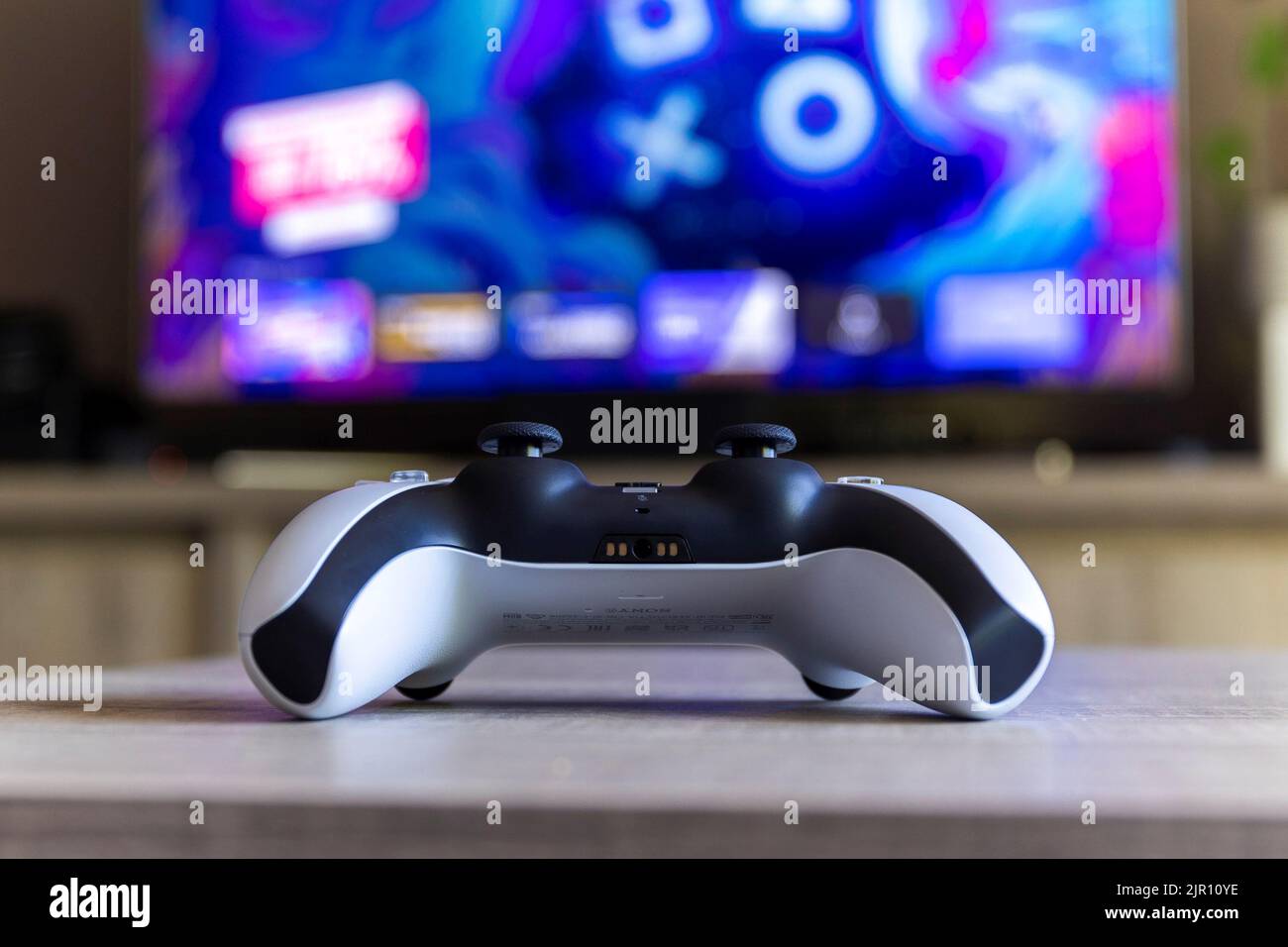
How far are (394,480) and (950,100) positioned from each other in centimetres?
144

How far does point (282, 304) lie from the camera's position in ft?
6.27

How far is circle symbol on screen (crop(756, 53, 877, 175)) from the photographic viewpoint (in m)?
1.79

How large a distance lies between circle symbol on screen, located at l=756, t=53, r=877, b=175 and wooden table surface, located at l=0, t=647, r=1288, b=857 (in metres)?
1.39

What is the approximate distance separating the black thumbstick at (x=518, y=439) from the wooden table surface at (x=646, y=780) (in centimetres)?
11

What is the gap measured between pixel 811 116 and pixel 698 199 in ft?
0.67

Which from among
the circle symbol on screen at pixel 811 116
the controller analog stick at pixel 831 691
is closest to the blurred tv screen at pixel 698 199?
the circle symbol on screen at pixel 811 116

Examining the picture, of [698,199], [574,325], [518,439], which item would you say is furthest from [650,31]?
[518,439]

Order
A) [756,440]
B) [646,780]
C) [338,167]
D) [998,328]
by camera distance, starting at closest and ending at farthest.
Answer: [646,780] → [756,440] → [998,328] → [338,167]

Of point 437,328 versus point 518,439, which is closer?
point 518,439

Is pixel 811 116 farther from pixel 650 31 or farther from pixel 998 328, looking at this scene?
pixel 998 328

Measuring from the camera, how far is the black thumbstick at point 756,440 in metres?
0.54

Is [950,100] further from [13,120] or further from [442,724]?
[13,120]

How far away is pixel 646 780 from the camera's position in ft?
1.05

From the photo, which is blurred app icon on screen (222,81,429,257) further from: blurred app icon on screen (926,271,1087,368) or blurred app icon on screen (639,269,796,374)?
blurred app icon on screen (926,271,1087,368)
